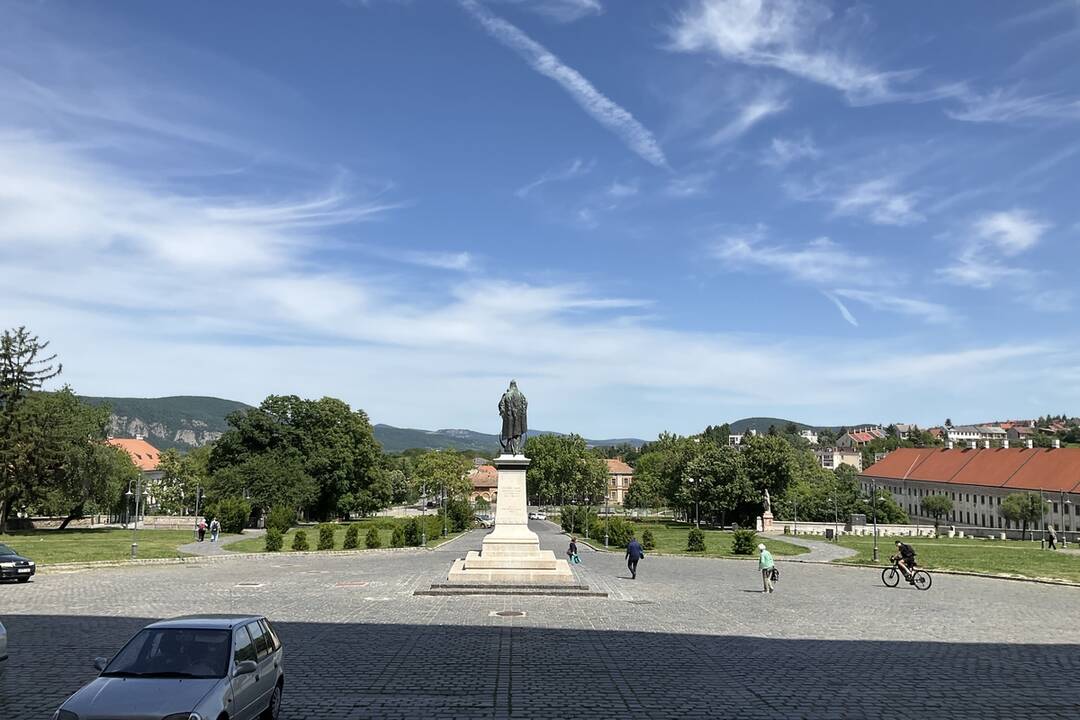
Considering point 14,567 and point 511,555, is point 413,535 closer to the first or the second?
point 511,555

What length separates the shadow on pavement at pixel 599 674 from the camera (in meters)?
10.6

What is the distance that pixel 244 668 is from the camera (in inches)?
330

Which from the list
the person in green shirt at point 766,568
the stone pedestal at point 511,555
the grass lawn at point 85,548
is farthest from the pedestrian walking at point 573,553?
the grass lawn at point 85,548

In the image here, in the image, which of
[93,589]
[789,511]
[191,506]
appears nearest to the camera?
[93,589]

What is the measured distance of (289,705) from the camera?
10.5 metres

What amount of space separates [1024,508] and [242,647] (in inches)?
3359

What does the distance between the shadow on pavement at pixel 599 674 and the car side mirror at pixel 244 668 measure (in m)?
1.66

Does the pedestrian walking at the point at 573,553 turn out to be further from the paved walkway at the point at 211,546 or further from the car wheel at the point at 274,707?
the car wheel at the point at 274,707

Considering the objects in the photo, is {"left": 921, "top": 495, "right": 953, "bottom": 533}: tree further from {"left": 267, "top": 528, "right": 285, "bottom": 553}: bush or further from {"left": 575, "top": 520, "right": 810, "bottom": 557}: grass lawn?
{"left": 267, "top": 528, "right": 285, "bottom": 553}: bush

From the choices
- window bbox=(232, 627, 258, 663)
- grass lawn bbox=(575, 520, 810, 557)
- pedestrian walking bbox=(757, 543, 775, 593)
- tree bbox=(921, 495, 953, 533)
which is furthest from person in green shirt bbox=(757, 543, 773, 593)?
tree bbox=(921, 495, 953, 533)

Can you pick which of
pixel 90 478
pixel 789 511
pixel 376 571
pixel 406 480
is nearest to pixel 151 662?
pixel 376 571

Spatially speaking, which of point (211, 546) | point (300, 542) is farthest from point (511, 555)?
point (211, 546)

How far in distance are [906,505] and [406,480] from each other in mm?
93809

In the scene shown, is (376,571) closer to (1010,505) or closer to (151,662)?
(151,662)
